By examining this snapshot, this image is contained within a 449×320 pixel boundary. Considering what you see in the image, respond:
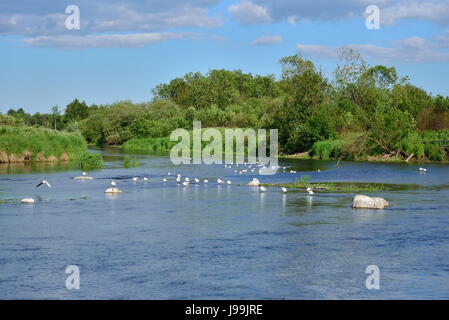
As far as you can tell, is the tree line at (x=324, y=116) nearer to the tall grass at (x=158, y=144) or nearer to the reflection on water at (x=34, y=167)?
the tall grass at (x=158, y=144)

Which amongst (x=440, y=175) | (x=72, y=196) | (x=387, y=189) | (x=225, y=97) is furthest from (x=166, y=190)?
(x=225, y=97)

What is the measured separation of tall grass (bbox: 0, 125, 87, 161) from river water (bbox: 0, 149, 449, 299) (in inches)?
969

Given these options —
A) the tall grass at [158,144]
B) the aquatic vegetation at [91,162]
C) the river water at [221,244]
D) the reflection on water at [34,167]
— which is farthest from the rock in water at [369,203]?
the tall grass at [158,144]

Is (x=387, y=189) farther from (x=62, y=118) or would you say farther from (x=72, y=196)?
(x=62, y=118)

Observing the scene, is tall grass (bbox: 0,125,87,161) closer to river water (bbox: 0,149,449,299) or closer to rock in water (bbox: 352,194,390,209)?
river water (bbox: 0,149,449,299)

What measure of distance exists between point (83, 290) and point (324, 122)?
5670 cm

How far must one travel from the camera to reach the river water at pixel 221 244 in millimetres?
16828

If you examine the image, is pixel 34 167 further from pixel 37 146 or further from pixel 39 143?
pixel 39 143

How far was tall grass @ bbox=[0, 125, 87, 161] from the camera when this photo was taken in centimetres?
6078

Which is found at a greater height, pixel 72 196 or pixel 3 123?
pixel 3 123

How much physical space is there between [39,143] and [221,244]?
43149mm

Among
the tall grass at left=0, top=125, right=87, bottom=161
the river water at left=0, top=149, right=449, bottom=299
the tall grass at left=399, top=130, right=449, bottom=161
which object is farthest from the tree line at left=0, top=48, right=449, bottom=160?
the river water at left=0, top=149, right=449, bottom=299

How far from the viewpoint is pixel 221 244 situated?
2180 centimetres

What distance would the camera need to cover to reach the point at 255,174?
48562 millimetres
